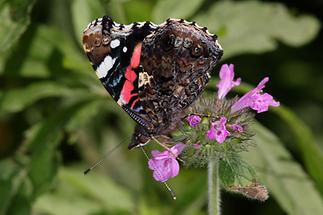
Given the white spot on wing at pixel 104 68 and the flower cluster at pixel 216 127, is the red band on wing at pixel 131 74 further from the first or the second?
the flower cluster at pixel 216 127

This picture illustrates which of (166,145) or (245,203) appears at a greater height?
(166,145)

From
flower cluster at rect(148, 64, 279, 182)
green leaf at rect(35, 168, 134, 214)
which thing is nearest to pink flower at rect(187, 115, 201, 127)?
flower cluster at rect(148, 64, 279, 182)

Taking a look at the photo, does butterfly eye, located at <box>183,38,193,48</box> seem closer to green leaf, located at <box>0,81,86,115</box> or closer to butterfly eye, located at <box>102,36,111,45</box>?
butterfly eye, located at <box>102,36,111,45</box>

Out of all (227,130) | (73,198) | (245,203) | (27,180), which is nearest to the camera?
(227,130)

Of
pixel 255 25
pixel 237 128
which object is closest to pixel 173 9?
pixel 255 25

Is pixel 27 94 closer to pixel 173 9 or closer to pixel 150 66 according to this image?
pixel 173 9

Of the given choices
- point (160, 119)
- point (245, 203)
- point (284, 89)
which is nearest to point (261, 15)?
point (284, 89)

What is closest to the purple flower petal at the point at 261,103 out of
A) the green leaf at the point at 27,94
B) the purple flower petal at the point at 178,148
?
the purple flower petal at the point at 178,148

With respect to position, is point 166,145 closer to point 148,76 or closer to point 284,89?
point 148,76
